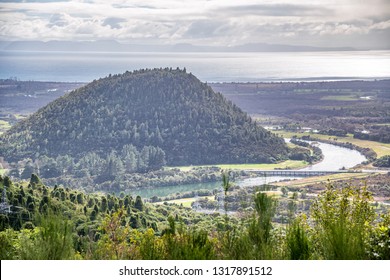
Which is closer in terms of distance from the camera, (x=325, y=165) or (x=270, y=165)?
(x=325, y=165)

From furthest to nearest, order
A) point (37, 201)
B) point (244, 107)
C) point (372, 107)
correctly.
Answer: point (244, 107) → point (372, 107) → point (37, 201)

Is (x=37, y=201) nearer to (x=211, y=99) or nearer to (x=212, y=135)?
(x=212, y=135)

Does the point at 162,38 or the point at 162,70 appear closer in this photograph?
the point at 162,38

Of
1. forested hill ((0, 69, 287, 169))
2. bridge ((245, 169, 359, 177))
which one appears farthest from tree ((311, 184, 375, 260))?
forested hill ((0, 69, 287, 169))

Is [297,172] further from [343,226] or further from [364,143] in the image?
[343,226]

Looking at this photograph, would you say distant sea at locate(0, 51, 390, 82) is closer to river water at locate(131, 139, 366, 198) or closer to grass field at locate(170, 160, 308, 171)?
river water at locate(131, 139, 366, 198)

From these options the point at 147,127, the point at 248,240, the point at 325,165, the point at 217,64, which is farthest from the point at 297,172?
the point at 248,240
